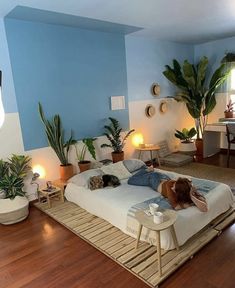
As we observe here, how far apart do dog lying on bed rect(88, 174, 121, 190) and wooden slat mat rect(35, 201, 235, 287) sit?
351 mm

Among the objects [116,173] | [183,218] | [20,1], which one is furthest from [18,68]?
[183,218]

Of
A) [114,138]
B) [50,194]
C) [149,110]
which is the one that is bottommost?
[50,194]

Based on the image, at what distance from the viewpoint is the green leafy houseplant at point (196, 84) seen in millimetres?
4785

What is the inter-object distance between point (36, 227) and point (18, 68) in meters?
2.01

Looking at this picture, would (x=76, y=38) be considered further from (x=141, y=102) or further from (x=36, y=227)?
(x=36, y=227)

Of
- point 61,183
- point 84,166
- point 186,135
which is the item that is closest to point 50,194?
point 61,183

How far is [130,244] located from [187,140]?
135 inches

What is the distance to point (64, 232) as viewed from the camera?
103 inches

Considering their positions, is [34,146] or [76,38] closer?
[34,146]

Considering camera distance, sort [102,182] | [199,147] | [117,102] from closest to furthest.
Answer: [102,182] → [117,102] → [199,147]

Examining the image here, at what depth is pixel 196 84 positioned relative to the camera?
4895mm

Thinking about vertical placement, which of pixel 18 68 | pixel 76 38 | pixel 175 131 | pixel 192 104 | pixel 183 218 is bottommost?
pixel 183 218

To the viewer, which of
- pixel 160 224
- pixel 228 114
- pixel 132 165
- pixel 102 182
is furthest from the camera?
pixel 228 114

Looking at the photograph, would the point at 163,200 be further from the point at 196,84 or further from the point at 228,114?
the point at 228,114
